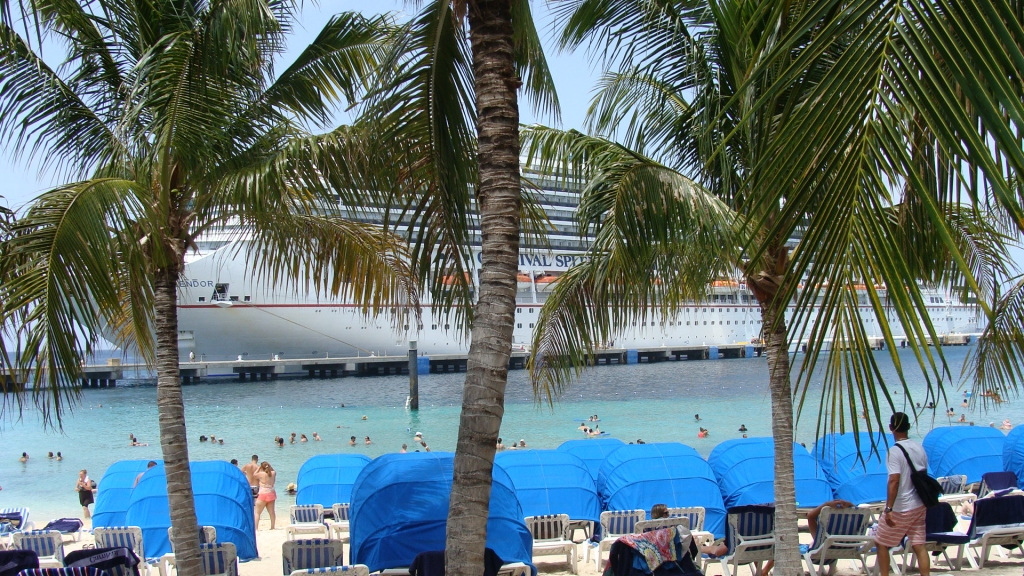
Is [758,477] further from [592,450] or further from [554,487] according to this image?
[592,450]

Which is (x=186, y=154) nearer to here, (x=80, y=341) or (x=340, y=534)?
(x=80, y=341)

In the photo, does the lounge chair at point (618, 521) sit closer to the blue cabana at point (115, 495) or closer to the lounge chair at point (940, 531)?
the lounge chair at point (940, 531)

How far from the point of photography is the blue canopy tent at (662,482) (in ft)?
27.7

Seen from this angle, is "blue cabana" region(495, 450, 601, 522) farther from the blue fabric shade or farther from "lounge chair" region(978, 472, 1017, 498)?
"lounge chair" region(978, 472, 1017, 498)

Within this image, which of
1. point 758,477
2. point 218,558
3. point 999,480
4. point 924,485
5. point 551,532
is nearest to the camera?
point 924,485

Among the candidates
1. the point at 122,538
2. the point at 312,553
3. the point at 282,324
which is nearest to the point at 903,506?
the point at 312,553


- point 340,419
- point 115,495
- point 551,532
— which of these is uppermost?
point 115,495

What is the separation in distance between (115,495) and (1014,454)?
11.6 metres

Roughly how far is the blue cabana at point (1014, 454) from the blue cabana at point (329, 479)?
28.6ft

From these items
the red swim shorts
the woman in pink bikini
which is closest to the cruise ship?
the woman in pink bikini

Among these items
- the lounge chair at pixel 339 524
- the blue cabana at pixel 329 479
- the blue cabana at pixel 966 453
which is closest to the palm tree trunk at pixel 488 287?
the lounge chair at pixel 339 524

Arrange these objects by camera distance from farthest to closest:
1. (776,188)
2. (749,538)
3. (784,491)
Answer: (749,538) → (784,491) → (776,188)

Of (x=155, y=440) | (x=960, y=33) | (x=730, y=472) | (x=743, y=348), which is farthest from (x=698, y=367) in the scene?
(x=960, y=33)

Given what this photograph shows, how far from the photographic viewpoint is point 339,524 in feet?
29.2
